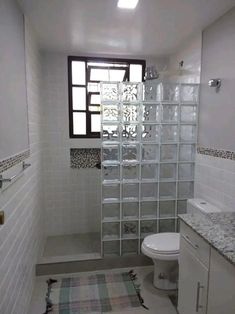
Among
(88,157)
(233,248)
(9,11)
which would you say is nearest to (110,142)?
(88,157)

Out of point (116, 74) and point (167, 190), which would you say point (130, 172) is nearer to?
point (167, 190)

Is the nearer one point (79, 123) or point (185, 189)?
point (185, 189)

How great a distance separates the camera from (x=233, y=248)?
122 cm

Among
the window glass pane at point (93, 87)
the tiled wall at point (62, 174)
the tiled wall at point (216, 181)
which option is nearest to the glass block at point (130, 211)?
the tiled wall at point (216, 181)

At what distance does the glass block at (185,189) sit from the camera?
255 cm

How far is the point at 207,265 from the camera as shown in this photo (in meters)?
1.36

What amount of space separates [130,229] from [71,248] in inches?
30.3

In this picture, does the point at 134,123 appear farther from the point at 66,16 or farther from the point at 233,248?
the point at 233,248

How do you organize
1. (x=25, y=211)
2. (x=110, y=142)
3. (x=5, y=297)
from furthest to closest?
(x=110, y=142)
(x=25, y=211)
(x=5, y=297)

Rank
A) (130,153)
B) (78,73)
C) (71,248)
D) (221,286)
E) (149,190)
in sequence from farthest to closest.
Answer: (78,73), (71,248), (149,190), (130,153), (221,286)

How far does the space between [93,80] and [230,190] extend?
2.08 m

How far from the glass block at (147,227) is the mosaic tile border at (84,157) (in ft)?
3.43

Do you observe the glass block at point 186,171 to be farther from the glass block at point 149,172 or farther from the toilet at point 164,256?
the toilet at point 164,256

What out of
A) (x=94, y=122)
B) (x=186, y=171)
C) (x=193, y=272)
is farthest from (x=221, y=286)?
(x=94, y=122)
